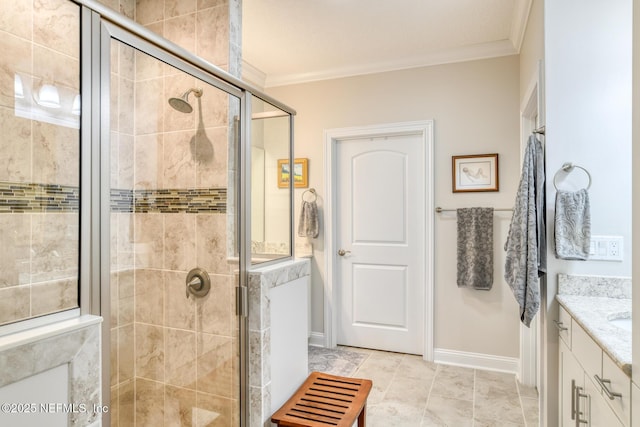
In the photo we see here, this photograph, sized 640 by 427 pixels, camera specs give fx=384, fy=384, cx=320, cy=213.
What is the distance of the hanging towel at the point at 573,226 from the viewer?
182 centimetres

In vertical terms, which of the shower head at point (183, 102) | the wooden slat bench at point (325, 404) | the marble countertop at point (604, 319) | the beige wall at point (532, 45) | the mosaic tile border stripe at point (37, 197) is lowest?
the wooden slat bench at point (325, 404)

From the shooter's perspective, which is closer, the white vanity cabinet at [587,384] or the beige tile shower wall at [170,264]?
the white vanity cabinet at [587,384]

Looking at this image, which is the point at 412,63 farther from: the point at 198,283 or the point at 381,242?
the point at 198,283

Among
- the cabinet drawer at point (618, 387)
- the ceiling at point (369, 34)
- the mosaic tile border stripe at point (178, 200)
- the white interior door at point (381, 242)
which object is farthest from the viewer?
the white interior door at point (381, 242)

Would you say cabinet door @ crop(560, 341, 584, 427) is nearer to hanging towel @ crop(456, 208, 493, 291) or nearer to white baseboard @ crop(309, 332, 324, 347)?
hanging towel @ crop(456, 208, 493, 291)

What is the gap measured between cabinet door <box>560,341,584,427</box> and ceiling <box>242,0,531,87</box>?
203 centimetres

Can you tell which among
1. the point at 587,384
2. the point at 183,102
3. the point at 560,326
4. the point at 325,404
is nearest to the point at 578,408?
the point at 587,384

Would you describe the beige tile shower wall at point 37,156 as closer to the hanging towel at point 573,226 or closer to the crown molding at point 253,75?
the hanging towel at point 573,226

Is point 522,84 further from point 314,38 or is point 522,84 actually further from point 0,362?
point 0,362

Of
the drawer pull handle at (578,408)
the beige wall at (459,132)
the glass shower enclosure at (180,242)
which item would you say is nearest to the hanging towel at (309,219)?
the beige wall at (459,132)

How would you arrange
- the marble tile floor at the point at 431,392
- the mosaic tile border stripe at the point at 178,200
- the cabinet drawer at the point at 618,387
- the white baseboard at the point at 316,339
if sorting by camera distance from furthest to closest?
the white baseboard at the point at 316,339
the marble tile floor at the point at 431,392
the mosaic tile border stripe at the point at 178,200
the cabinet drawer at the point at 618,387

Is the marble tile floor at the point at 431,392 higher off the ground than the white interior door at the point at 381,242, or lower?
lower

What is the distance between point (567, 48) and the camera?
1887mm

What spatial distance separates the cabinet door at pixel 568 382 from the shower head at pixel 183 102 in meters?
1.95
